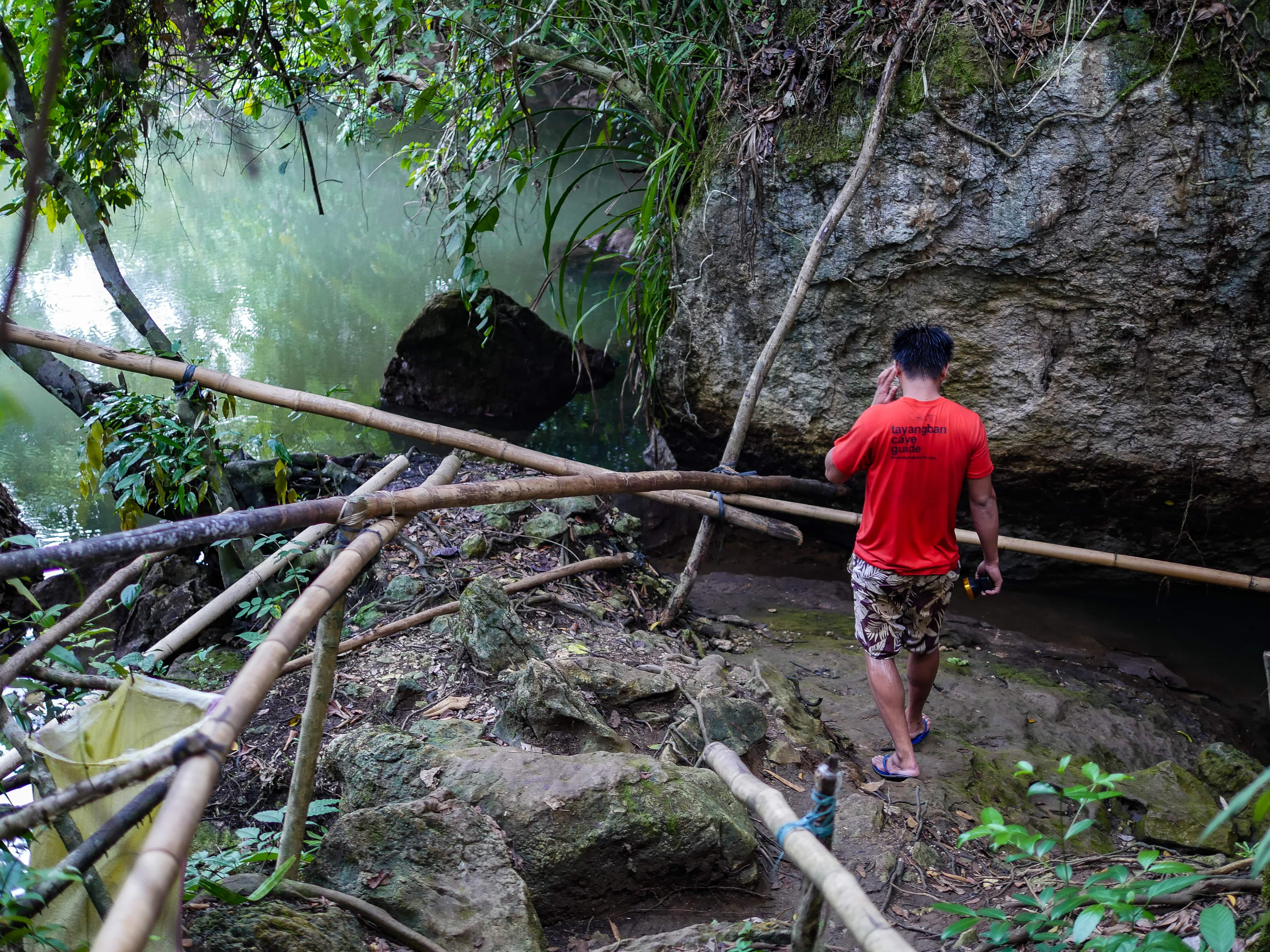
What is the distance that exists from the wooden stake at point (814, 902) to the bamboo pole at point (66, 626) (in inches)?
48.5

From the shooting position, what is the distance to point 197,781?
3.42 ft

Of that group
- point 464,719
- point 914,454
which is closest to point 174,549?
point 464,719

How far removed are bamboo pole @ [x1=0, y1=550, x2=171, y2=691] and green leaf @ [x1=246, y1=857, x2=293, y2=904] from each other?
0.59 m

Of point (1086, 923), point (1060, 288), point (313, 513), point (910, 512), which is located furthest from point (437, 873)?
point (1060, 288)

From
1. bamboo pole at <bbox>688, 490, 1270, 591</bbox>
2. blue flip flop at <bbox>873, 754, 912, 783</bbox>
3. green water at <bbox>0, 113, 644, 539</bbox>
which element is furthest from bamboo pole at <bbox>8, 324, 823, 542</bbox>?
blue flip flop at <bbox>873, 754, 912, 783</bbox>

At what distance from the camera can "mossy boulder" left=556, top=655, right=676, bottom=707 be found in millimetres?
2830

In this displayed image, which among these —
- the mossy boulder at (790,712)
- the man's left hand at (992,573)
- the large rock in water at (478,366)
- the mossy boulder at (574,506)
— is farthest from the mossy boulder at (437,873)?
the large rock in water at (478,366)

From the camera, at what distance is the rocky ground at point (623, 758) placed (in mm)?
1915

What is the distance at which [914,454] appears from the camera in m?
2.79

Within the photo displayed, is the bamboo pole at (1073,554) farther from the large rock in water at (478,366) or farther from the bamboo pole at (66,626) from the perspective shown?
the large rock in water at (478,366)

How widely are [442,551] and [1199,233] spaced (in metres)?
A: 3.53

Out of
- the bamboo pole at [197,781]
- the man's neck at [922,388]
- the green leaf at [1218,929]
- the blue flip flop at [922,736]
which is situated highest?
the man's neck at [922,388]

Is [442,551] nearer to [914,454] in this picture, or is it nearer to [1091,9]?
[914,454]

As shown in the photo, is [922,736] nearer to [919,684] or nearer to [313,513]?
[919,684]
